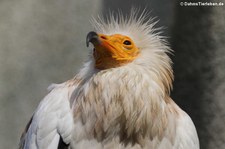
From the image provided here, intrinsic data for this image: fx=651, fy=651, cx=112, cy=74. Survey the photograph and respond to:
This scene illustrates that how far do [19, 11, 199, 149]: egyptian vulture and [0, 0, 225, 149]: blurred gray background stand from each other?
149 cm

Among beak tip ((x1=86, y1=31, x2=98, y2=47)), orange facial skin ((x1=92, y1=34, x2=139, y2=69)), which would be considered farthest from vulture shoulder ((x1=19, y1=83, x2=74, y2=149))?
beak tip ((x1=86, y1=31, x2=98, y2=47))

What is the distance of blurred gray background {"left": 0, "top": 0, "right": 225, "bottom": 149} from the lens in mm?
5172

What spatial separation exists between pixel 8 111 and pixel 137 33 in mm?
1819

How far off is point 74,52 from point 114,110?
172 cm

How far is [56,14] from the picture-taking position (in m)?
5.19

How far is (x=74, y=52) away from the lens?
5.21 metres

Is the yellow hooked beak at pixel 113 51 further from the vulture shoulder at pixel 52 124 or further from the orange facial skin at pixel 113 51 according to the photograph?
the vulture shoulder at pixel 52 124

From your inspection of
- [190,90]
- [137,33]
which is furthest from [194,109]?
[137,33]

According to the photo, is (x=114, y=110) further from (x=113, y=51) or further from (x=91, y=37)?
(x=91, y=37)

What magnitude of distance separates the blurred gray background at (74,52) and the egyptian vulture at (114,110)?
149 cm

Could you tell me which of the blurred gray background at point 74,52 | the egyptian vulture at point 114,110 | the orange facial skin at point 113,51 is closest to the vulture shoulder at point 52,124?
the egyptian vulture at point 114,110

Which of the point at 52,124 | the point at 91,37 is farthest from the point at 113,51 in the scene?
the point at 52,124

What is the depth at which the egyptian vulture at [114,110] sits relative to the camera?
11.6 ft

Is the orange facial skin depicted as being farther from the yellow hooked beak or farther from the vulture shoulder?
the vulture shoulder
